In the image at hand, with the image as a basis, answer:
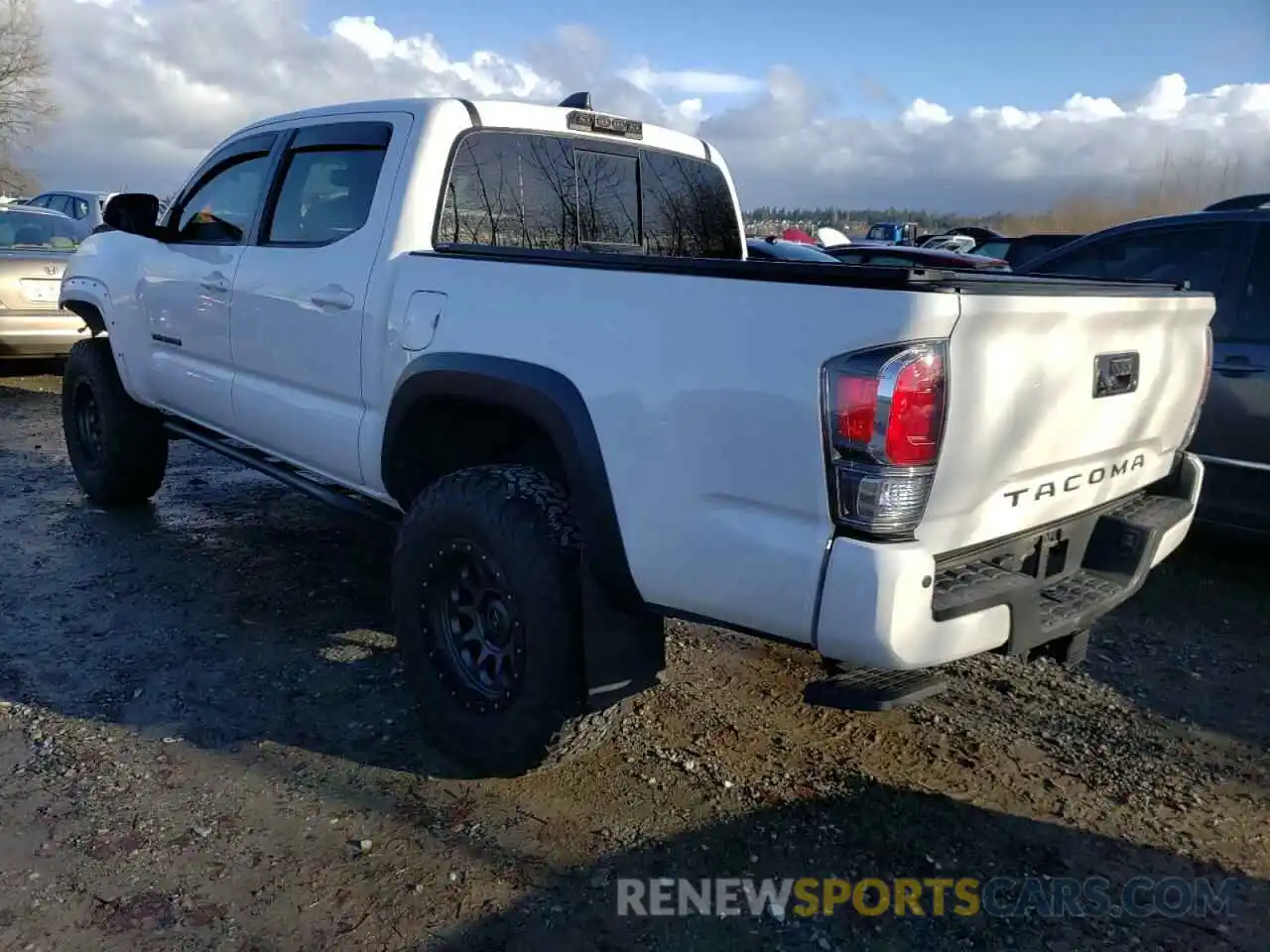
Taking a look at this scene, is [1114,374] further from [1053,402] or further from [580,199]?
[580,199]

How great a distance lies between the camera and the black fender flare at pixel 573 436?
255 cm

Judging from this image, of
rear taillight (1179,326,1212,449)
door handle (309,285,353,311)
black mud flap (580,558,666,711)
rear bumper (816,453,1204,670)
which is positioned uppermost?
door handle (309,285,353,311)

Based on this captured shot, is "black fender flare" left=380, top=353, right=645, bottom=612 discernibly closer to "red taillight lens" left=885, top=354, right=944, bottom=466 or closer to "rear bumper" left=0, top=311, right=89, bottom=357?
"red taillight lens" left=885, top=354, right=944, bottom=466

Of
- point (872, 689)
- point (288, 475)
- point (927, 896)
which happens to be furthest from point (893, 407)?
point (288, 475)

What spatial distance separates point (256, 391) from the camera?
400 centimetres

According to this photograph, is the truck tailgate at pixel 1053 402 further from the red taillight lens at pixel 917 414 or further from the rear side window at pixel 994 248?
the rear side window at pixel 994 248

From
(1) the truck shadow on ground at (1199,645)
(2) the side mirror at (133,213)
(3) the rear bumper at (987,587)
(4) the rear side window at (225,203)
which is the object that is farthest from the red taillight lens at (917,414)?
(2) the side mirror at (133,213)

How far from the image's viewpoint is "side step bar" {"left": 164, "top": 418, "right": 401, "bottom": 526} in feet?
11.8

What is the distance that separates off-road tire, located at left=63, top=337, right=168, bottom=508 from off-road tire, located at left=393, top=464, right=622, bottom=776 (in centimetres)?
290

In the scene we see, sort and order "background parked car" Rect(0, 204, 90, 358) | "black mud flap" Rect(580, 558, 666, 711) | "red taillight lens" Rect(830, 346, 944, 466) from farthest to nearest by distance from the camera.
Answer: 1. "background parked car" Rect(0, 204, 90, 358)
2. "black mud flap" Rect(580, 558, 666, 711)
3. "red taillight lens" Rect(830, 346, 944, 466)

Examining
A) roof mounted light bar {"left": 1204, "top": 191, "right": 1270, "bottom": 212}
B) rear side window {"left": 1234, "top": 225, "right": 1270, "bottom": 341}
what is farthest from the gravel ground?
roof mounted light bar {"left": 1204, "top": 191, "right": 1270, "bottom": 212}

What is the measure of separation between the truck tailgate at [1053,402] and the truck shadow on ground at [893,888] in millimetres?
941

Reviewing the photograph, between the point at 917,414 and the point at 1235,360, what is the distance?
10.8 feet

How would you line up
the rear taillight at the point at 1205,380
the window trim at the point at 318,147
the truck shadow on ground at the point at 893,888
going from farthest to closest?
the window trim at the point at 318,147
the rear taillight at the point at 1205,380
the truck shadow on ground at the point at 893,888
